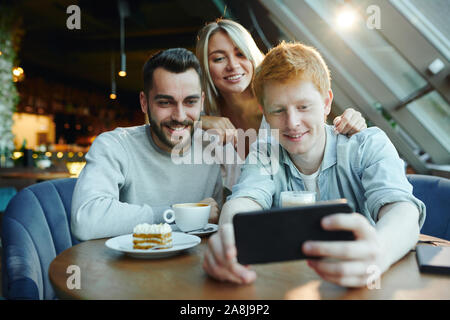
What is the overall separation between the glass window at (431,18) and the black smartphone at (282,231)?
8.29 ft

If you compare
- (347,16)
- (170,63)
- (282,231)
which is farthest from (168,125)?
(347,16)

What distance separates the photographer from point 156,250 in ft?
3.21

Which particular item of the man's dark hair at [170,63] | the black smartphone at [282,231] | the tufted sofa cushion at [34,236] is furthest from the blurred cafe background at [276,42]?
the black smartphone at [282,231]

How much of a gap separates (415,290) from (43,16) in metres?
7.15

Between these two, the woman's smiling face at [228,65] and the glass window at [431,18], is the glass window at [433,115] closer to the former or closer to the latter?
the glass window at [431,18]

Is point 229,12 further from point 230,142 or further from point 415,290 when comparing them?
point 415,290

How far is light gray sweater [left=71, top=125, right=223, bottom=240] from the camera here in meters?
→ 1.37

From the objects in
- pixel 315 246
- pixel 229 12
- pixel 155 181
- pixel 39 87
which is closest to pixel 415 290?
pixel 315 246

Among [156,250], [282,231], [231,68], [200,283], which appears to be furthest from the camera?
[231,68]

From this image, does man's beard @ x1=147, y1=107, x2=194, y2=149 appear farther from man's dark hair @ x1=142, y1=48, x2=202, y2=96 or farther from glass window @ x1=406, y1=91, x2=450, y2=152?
glass window @ x1=406, y1=91, x2=450, y2=152

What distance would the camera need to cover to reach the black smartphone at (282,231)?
2.30 feet

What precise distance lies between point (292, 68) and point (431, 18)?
208 centimetres

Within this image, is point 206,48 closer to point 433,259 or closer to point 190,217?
point 190,217
